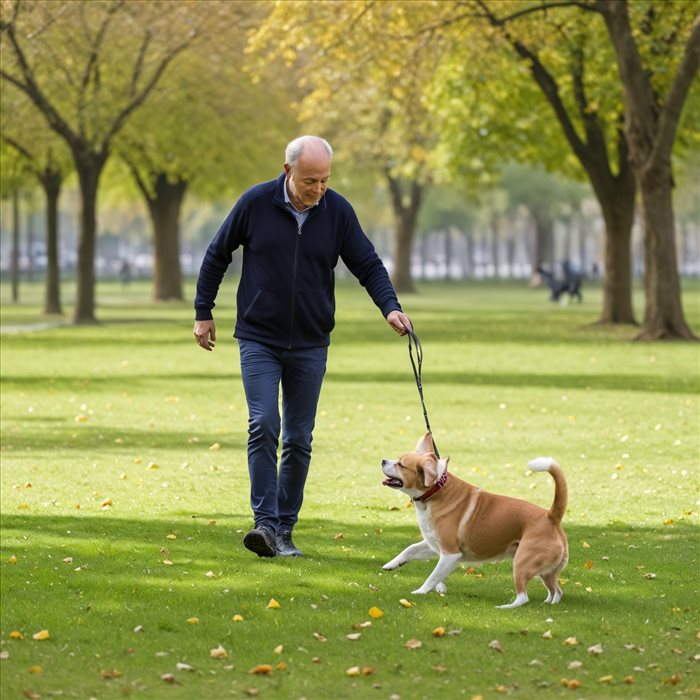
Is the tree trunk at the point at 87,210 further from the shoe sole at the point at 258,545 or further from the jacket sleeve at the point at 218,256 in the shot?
the shoe sole at the point at 258,545

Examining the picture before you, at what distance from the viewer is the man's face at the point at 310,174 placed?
852cm

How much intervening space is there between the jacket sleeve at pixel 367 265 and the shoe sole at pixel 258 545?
4.53ft

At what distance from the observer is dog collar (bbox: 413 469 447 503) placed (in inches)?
315

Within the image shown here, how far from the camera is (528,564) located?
7719 millimetres

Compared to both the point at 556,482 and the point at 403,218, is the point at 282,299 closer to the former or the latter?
the point at 556,482

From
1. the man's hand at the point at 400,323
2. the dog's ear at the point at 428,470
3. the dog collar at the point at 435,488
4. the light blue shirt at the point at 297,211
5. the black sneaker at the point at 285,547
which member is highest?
the light blue shirt at the point at 297,211

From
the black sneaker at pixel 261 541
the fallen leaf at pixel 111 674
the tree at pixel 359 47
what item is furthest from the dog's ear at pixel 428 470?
the tree at pixel 359 47

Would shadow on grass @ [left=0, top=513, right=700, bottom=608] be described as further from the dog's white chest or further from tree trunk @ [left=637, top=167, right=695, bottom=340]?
tree trunk @ [left=637, top=167, right=695, bottom=340]

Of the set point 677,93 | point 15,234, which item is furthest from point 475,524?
point 15,234

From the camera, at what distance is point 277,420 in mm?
9055

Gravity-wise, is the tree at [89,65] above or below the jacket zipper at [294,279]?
above

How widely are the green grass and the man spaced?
661mm

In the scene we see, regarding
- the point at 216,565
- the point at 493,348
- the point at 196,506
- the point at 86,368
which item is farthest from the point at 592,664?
the point at 493,348

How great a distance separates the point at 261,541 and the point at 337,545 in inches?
35.8
